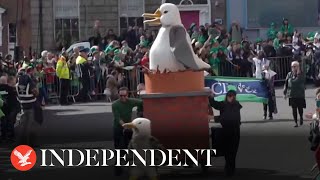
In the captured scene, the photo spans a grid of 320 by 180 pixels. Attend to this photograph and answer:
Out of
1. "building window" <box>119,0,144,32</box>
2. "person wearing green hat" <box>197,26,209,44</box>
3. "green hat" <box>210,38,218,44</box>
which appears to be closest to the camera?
"green hat" <box>210,38,218,44</box>

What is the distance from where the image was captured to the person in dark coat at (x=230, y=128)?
559 inches

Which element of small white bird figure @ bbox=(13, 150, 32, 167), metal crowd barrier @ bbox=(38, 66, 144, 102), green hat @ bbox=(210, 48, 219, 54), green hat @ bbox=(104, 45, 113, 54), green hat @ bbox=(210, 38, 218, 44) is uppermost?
green hat @ bbox=(210, 38, 218, 44)

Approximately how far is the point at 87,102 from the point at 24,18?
35.4ft

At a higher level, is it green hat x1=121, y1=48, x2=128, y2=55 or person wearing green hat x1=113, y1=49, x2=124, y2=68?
green hat x1=121, y1=48, x2=128, y2=55

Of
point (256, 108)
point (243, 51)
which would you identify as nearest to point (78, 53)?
point (243, 51)

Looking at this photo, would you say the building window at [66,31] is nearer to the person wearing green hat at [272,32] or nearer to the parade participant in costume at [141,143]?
the person wearing green hat at [272,32]

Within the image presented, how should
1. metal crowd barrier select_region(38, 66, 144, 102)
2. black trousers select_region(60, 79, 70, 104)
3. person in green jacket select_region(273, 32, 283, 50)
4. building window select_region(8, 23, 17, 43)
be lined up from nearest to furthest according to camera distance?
black trousers select_region(60, 79, 70, 104) → metal crowd barrier select_region(38, 66, 144, 102) → person in green jacket select_region(273, 32, 283, 50) → building window select_region(8, 23, 17, 43)

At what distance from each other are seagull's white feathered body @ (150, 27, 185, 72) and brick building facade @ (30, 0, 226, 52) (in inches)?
825

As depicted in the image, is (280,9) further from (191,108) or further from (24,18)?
(191,108)

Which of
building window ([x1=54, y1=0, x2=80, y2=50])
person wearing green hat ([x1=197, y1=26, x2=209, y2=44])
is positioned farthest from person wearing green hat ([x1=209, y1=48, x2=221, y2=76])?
building window ([x1=54, y1=0, x2=80, y2=50])

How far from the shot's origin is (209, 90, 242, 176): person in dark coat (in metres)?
14.2

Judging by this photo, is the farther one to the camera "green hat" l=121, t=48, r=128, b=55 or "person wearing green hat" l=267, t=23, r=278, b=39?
"person wearing green hat" l=267, t=23, r=278, b=39

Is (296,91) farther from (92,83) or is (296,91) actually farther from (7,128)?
(92,83)

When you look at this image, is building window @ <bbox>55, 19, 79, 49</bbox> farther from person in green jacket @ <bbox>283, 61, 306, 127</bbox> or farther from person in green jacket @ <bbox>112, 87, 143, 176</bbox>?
person in green jacket @ <bbox>112, 87, 143, 176</bbox>
